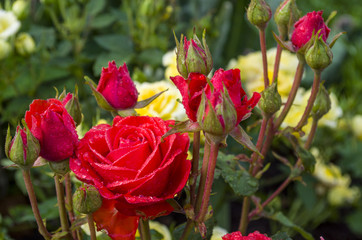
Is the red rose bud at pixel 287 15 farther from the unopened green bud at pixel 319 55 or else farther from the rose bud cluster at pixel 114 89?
the rose bud cluster at pixel 114 89

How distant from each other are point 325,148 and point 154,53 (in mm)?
416

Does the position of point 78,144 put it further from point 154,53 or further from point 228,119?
point 154,53

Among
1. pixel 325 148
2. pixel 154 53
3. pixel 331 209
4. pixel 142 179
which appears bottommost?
pixel 331 209

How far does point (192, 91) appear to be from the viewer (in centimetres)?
36

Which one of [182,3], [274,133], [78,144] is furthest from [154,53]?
[78,144]

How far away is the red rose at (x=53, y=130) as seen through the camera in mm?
363

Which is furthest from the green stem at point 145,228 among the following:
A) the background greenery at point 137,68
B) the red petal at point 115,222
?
the background greenery at point 137,68

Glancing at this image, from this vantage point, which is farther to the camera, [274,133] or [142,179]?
[274,133]

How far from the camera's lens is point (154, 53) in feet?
3.18

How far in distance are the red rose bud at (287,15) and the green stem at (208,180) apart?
0.18m

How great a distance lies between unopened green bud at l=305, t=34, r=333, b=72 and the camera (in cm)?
43

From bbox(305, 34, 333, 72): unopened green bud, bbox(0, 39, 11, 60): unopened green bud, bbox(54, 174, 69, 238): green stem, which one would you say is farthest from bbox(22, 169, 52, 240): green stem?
bbox(0, 39, 11, 60): unopened green bud

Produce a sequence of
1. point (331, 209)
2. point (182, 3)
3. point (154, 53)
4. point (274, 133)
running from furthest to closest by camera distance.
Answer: point (182, 3)
point (331, 209)
point (154, 53)
point (274, 133)

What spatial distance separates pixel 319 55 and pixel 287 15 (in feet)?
0.27
